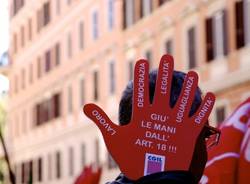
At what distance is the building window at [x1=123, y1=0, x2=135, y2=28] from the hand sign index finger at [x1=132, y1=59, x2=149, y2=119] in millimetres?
25098

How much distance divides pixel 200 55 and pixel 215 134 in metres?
19.7

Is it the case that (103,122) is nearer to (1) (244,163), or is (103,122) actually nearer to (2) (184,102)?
(2) (184,102)

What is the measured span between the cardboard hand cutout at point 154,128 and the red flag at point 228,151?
654 mm

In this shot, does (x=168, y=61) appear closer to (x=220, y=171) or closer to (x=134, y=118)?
(x=134, y=118)

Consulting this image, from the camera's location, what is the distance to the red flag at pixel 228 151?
2758 mm

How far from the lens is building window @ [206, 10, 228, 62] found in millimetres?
20578

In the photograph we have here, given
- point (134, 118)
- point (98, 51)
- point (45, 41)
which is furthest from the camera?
point (45, 41)

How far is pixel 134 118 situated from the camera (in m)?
2.12

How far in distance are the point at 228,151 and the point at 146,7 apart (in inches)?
919

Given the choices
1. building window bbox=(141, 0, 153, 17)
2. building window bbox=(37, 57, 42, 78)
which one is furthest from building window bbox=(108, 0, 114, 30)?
building window bbox=(37, 57, 42, 78)

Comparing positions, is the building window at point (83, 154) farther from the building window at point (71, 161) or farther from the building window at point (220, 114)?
the building window at point (220, 114)

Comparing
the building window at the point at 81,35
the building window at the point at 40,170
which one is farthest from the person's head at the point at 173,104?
the building window at the point at 40,170

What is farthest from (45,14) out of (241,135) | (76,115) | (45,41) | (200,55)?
(241,135)

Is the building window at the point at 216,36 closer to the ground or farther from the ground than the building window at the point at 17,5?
closer to the ground
